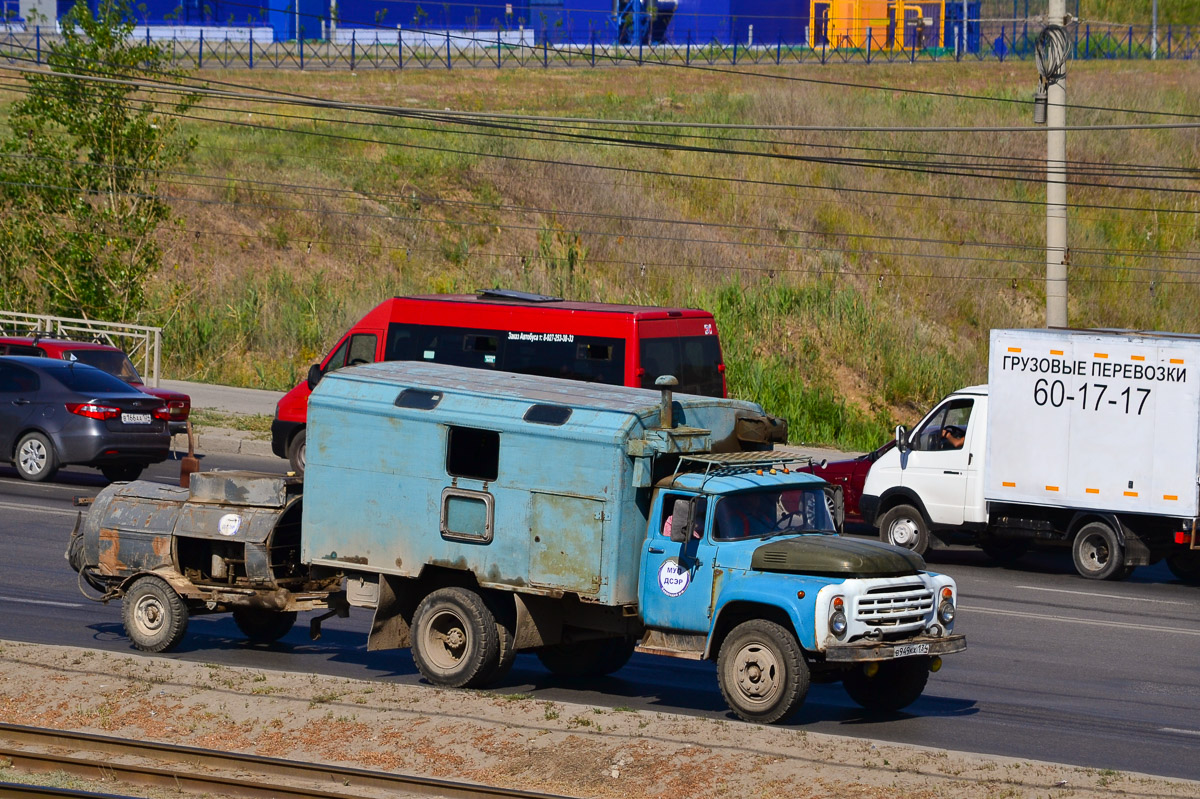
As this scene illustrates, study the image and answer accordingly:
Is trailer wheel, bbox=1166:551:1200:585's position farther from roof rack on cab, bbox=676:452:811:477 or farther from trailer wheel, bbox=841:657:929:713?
roof rack on cab, bbox=676:452:811:477

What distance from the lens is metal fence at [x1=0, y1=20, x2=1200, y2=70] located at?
188ft

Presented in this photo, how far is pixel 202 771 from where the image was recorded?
8.97 metres

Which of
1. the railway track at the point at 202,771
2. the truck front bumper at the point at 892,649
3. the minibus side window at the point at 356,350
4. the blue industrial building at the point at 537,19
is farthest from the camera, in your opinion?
the blue industrial building at the point at 537,19

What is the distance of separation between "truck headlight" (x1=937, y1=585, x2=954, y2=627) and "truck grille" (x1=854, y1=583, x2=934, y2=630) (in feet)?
0.58

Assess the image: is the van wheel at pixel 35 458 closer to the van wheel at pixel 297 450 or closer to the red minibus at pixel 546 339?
the van wheel at pixel 297 450

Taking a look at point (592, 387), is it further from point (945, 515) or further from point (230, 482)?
point (945, 515)

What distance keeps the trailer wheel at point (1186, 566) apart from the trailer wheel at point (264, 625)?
36.0 feet

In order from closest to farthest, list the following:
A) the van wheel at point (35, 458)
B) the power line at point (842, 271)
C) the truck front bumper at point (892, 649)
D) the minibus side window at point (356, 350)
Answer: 1. the truck front bumper at point (892, 649)
2. the van wheel at point (35, 458)
3. the minibus side window at point (356, 350)
4. the power line at point (842, 271)

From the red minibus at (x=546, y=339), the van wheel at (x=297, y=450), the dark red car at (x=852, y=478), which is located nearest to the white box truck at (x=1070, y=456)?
the dark red car at (x=852, y=478)

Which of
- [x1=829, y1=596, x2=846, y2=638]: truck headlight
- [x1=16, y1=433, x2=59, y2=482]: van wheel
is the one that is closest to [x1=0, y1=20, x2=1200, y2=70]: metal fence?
[x1=16, y1=433, x2=59, y2=482]: van wheel

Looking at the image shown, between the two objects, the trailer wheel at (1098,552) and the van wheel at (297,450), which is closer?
the trailer wheel at (1098,552)

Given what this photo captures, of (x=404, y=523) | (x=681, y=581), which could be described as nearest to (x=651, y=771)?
(x=681, y=581)

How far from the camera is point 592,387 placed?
460 inches

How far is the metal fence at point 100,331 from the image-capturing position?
31.0 m
